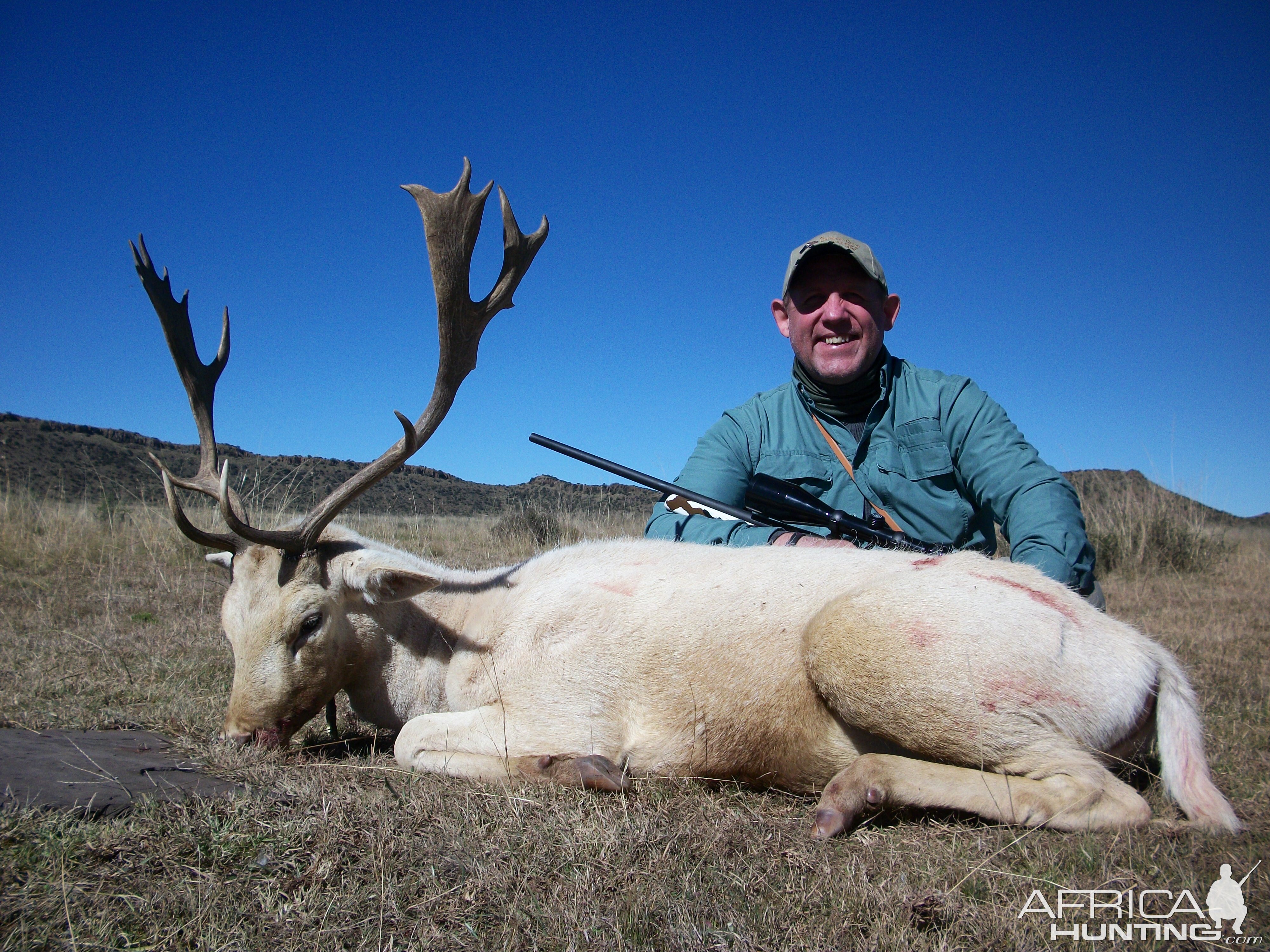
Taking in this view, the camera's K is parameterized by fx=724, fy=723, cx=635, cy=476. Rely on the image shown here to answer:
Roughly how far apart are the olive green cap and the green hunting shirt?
642mm

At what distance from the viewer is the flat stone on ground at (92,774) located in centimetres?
233

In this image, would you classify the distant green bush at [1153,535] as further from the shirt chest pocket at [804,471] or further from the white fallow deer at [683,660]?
the white fallow deer at [683,660]

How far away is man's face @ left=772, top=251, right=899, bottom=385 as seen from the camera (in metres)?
4.93

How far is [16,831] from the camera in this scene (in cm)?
210

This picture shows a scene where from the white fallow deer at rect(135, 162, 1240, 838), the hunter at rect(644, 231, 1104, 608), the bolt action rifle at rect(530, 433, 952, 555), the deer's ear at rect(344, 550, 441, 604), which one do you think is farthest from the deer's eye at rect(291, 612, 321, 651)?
the bolt action rifle at rect(530, 433, 952, 555)

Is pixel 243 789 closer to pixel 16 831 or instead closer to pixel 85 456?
pixel 16 831

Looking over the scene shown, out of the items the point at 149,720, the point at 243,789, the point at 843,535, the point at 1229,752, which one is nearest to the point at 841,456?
the point at 843,535

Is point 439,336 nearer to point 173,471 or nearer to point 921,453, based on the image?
point 921,453

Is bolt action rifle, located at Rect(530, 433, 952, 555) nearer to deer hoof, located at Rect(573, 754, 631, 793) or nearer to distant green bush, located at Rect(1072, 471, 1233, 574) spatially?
deer hoof, located at Rect(573, 754, 631, 793)

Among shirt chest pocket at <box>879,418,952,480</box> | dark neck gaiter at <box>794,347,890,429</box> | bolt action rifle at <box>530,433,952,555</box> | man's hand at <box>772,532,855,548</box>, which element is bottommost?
man's hand at <box>772,532,855,548</box>

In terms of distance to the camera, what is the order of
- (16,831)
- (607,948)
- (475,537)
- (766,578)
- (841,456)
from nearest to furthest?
(607,948)
(16,831)
(766,578)
(841,456)
(475,537)

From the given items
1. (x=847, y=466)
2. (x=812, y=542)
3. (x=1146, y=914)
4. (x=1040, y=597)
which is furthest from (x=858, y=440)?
(x=1146, y=914)

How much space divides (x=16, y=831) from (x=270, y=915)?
89 cm

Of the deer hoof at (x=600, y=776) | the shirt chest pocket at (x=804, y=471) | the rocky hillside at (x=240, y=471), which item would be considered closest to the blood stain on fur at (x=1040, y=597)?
the deer hoof at (x=600, y=776)
